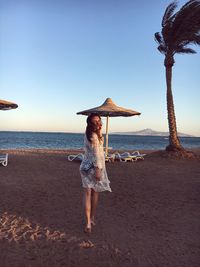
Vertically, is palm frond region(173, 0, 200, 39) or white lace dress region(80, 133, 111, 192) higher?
palm frond region(173, 0, 200, 39)

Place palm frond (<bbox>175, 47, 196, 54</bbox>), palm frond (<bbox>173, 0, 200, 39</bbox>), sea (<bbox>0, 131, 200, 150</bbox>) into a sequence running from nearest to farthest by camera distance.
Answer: palm frond (<bbox>173, 0, 200, 39</bbox>) → palm frond (<bbox>175, 47, 196, 54</bbox>) → sea (<bbox>0, 131, 200, 150</bbox>)

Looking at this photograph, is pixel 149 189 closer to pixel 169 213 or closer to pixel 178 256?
pixel 169 213

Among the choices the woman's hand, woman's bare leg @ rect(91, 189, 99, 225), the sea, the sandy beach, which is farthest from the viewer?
the sea

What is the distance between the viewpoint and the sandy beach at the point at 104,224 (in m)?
3.48

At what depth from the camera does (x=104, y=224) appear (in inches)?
183

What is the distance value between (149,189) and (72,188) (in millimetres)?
1999

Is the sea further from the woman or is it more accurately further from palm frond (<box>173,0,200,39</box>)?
the woman

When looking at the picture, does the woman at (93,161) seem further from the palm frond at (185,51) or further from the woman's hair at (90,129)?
the palm frond at (185,51)

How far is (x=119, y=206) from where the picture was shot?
571 centimetres

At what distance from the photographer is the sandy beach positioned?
11.4ft

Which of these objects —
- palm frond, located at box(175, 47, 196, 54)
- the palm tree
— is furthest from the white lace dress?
palm frond, located at box(175, 47, 196, 54)

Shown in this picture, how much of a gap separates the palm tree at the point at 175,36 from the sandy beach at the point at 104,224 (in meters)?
6.41

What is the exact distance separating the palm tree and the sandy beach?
21.0 ft

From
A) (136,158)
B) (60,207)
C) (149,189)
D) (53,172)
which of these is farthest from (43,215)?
(136,158)
